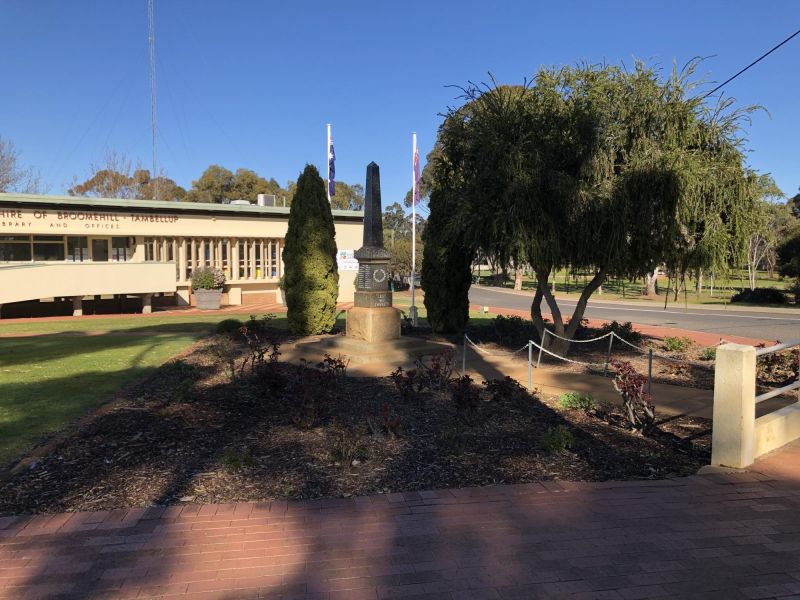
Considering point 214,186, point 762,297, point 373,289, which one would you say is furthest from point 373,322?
point 214,186

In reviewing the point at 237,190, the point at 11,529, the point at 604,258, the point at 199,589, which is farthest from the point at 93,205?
the point at 237,190

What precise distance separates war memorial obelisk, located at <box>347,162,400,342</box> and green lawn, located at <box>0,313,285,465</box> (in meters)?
3.75

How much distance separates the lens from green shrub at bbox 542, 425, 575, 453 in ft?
17.6

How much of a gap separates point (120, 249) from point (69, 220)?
2.42 meters

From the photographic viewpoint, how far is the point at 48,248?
21.6m

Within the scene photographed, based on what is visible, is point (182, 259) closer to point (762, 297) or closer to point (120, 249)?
point (120, 249)

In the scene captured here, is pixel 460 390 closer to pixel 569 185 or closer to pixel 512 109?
pixel 569 185

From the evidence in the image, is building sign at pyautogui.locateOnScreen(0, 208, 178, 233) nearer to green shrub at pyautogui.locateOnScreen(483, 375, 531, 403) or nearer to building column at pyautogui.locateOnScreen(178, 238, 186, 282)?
building column at pyautogui.locateOnScreen(178, 238, 186, 282)

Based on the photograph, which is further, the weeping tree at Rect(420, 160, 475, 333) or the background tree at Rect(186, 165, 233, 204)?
the background tree at Rect(186, 165, 233, 204)

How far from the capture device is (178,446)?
18.3ft

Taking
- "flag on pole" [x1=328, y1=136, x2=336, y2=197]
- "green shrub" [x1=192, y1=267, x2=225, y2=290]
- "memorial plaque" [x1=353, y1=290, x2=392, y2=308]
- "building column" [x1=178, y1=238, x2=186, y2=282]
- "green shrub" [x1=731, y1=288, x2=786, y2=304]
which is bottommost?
"green shrub" [x1=731, y1=288, x2=786, y2=304]

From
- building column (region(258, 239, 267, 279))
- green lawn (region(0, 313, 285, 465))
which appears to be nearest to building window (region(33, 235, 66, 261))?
green lawn (region(0, 313, 285, 465))

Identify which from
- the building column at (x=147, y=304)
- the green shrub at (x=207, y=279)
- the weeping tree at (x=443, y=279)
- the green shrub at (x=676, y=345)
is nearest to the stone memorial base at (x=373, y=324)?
the weeping tree at (x=443, y=279)

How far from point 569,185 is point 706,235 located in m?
2.47
